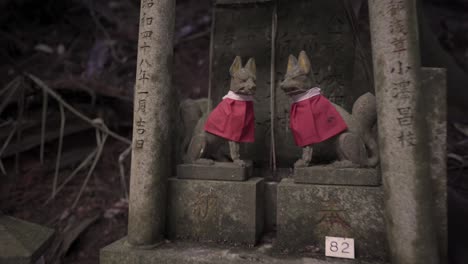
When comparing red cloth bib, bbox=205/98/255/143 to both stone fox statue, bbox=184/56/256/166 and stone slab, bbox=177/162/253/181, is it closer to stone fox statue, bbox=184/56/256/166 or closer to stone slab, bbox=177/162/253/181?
stone fox statue, bbox=184/56/256/166

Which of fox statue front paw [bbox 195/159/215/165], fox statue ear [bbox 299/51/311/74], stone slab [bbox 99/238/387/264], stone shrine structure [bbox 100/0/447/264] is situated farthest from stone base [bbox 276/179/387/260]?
fox statue ear [bbox 299/51/311/74]

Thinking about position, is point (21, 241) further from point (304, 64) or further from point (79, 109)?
point (79, 109)

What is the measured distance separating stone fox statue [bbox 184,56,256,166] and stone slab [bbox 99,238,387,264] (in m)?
0.78

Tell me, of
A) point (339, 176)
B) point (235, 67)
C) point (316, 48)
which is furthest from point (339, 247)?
point (316, 48)

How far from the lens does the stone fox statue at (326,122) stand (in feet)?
8.63

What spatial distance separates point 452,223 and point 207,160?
9.86 feet

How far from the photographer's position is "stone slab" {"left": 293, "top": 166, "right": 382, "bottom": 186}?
2.47m

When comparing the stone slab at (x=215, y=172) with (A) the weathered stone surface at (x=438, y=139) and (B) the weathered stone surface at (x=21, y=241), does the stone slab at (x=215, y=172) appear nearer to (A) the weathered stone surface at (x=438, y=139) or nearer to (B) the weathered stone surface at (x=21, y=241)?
(B) the weathered stone surface at (x=21, y=241)

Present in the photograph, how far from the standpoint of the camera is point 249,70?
297cm

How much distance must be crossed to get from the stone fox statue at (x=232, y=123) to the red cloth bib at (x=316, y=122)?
1.64 feet

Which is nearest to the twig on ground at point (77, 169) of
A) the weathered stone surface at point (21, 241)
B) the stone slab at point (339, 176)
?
the weathered stone surface at point (21, 241)

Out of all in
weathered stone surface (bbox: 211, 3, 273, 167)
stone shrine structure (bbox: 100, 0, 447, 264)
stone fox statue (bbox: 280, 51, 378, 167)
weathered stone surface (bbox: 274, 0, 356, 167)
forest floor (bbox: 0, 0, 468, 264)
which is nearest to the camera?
stone shrine structure (bbox: 100, 0, 447, 264)

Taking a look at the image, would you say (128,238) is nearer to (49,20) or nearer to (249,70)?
(249,70)

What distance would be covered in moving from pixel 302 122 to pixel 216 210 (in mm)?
1121
